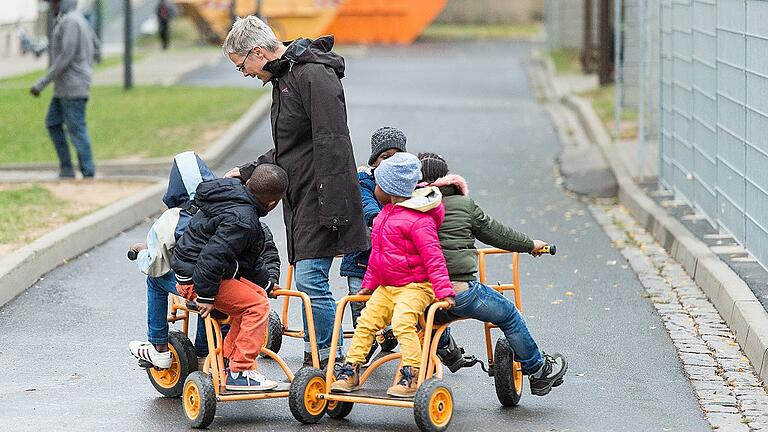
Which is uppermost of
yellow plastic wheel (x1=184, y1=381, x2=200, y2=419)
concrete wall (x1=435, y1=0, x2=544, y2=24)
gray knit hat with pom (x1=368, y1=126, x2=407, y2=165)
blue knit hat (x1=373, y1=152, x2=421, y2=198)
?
gray knit hat with pom (x1=368, y1=126, x2=407, y2=165)

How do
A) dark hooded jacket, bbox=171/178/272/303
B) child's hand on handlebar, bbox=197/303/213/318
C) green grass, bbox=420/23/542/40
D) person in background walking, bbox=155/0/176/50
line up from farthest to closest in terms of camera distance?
green grass, bbox=420/23/542/40 → person in background walking, bbox=155/0/176/50 → child's hand on handlebar, bbox=197/303/213/318 → dark hooded jacket, bbox=171/178/272/303

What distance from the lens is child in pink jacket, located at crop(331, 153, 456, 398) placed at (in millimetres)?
6125

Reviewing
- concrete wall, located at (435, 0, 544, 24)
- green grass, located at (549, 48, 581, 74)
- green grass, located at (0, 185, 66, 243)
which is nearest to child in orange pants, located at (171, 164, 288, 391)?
green grass, located at (0, 185, 66, 243)

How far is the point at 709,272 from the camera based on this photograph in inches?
365

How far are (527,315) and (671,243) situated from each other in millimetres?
2665

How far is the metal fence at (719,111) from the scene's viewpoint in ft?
30.5

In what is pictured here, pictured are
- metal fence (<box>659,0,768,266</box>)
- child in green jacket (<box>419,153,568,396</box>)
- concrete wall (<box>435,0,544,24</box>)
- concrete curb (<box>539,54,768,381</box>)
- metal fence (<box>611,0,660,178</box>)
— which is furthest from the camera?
concrete wall (<box>435,0,544,24</box>)

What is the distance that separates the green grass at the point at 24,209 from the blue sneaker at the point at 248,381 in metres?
4.36

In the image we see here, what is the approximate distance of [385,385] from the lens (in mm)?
7074

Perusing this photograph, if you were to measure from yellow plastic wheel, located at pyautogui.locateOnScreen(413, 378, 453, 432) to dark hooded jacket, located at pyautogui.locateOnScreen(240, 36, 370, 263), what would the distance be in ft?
2.91

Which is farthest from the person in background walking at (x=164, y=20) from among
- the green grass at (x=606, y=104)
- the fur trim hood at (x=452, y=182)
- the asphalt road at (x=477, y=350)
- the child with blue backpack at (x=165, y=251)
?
the fur trim hood at (x=452, y=182)

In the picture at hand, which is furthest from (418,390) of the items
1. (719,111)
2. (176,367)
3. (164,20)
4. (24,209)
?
(164,20)

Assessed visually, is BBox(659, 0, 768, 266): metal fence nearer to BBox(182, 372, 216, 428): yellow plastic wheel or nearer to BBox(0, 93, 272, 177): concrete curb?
BBox(182, 372, 216, 428): yellow plastic wheel

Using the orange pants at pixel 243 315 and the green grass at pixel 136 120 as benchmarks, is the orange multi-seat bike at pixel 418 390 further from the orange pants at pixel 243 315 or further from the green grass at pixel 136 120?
the green grass at pixel 136 120
